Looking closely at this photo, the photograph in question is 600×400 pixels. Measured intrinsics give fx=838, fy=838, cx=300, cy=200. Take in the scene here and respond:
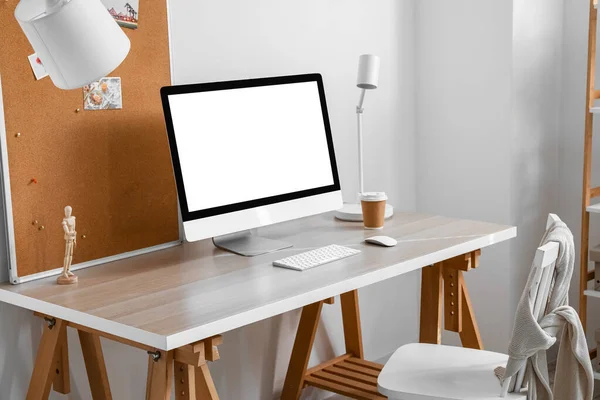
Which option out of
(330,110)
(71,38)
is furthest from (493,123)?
(71,38)

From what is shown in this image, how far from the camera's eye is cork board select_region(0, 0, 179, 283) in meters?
2.01

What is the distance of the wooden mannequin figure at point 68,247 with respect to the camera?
6.55ft

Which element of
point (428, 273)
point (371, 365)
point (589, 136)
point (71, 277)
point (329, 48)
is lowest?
point (371, 365)

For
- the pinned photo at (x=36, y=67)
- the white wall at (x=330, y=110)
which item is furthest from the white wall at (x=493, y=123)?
the pinned photo at (x=36, y=67)

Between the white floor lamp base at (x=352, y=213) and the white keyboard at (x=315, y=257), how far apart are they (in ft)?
1.12

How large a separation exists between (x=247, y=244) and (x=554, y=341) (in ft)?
2.82

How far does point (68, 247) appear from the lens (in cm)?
200

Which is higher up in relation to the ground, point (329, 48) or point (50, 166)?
point (329, 48)

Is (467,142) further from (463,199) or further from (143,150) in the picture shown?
(143,150)

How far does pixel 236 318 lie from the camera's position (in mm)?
1734

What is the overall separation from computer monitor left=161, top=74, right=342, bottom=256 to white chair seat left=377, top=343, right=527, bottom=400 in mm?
462

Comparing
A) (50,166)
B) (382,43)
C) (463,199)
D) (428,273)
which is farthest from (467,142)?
(50,166)

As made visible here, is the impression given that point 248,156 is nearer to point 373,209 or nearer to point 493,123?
point 373,209

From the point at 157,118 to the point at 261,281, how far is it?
633mm
